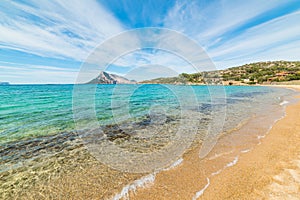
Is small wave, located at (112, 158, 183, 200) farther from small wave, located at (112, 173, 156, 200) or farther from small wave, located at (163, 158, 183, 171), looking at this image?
small wave, located at (163, 158, 183, 171)

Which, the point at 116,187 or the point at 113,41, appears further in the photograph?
the point at 113,41

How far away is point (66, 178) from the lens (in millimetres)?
4539

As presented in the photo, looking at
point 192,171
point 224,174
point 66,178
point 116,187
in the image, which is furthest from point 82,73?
point 224,174

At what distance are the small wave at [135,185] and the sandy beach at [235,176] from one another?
0.16 metres

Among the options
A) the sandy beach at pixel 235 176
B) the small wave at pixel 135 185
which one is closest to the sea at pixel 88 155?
the small wave at pixel 135 185

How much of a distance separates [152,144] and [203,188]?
3.51 metres

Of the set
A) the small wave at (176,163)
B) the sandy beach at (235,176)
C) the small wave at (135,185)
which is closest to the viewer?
the sandy beach at (235,176)

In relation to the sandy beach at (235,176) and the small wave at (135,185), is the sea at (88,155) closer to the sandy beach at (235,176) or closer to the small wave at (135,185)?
the small wave at (135,185)

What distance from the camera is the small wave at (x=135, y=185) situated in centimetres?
373

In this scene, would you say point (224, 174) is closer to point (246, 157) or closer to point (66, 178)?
point (246, 157)

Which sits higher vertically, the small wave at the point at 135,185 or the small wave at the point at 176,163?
the small wave at the point at 135,185

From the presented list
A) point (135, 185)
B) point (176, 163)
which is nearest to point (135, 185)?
point (135, 185)

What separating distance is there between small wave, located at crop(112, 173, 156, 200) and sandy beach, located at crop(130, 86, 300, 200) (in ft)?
0.52

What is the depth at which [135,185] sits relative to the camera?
13.6 ft
